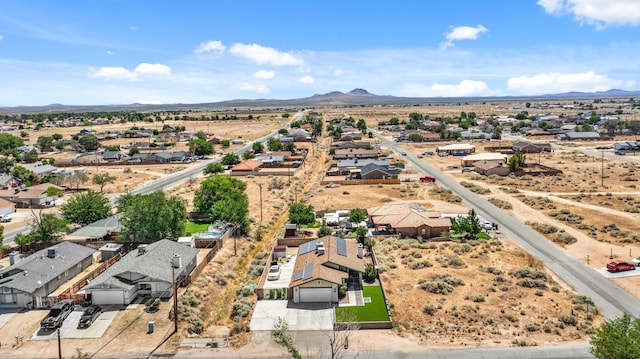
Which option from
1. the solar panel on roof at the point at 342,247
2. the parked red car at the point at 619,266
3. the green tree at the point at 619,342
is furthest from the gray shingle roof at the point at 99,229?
the parked red car at the point at 619,266


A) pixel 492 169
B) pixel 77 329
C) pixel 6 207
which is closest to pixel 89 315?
pixel 77 329

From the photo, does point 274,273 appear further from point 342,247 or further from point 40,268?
point 40,268

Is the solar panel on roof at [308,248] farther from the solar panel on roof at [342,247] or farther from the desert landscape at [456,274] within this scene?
the desert landscape at [456,274]

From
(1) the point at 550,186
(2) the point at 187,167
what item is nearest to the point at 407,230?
(1) the point at 550,186

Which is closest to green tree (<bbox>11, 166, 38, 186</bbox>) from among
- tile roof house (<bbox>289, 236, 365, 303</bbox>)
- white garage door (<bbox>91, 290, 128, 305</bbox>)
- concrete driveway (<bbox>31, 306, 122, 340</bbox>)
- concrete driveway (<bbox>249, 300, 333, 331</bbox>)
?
white garage door (<bbox>91, 290, 128, 305</bbox>)

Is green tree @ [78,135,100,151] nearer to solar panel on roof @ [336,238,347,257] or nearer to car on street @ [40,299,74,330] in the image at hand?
car on street @ [40,299,74,330]
